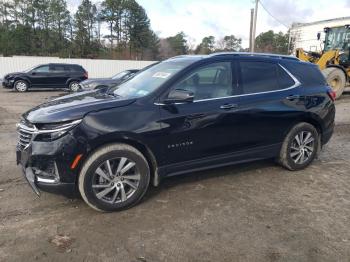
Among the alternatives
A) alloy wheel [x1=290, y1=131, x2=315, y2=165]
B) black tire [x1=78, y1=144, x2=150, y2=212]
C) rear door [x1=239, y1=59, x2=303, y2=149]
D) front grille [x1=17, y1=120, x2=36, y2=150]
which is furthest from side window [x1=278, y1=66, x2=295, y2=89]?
front grille [x1=17, y1=120, x2=36, y2=150]

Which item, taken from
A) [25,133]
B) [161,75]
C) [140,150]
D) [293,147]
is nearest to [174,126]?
[140,150]

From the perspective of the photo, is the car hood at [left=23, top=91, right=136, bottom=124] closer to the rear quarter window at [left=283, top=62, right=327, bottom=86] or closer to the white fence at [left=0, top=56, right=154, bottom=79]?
the rear quarter window at [left=283, top=62, right=327, bottom=86]

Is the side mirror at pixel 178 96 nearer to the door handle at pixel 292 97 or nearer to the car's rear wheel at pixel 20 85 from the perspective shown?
the door handle at pixel 292 97

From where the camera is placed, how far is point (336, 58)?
14117 millimetres

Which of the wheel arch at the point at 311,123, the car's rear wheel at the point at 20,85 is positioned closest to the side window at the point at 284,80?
the wheel arch at the point at 311,123

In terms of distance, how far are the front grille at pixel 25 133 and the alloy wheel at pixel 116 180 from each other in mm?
832

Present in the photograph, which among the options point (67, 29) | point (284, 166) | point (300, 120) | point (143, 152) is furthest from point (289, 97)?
point (67, 29)

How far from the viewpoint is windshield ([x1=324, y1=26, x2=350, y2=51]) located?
14523mm

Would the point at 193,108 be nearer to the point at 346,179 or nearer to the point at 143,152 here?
the point at 143,152

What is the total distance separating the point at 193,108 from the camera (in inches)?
165

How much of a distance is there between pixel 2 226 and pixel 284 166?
13.0 ft

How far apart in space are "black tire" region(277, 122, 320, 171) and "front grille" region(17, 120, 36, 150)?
351 centimetres

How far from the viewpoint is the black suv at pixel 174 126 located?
12.1ft

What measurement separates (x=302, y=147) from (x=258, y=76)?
54.0 inches
